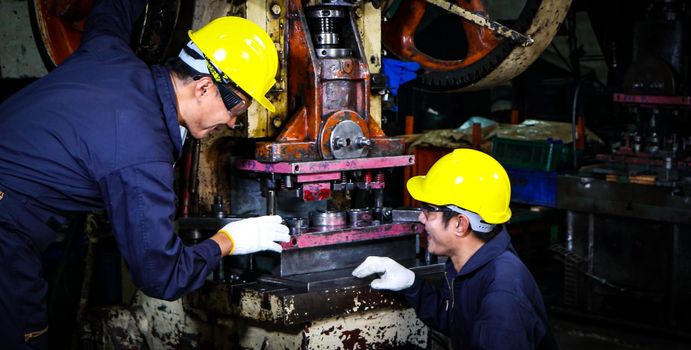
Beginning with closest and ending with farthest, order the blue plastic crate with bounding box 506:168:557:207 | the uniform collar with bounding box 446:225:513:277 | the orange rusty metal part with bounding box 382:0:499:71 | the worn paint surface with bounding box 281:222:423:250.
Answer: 1. the uniform collar with bounding box 446:225:513:277
2. the worn paint surface with bounding box 281:222:423:250
3. the orange rusty metal part with bounding box 382:0:499:71
4. the blue plastic crate with bounding box 506:168:557:207

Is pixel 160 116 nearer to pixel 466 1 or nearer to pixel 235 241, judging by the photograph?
pixel 235 241

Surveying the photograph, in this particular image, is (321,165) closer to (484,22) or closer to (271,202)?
(271,202)

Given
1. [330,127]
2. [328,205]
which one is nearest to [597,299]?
[328,205]

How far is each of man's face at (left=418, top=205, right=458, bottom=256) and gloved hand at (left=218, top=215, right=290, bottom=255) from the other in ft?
1.43

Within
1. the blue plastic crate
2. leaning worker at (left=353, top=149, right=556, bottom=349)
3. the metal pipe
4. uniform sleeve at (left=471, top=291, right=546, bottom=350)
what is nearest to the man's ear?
leaning worker at (left=353, top=149, right=556, bottom=349)

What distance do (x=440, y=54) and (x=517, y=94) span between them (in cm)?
94

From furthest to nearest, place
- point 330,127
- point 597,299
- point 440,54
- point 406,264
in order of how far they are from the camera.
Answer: point 440,54
point 597,299
point 406,264
point 330,127

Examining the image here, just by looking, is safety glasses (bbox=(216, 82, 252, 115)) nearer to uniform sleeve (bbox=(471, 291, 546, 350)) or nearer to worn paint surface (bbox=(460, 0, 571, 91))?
uniform sleeve (bbox=(471, 291, 546, 350))

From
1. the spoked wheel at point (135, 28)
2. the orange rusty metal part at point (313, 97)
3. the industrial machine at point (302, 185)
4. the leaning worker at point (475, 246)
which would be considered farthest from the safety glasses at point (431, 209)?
the spoked wheel at point (135, 28)

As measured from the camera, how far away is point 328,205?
3350mm

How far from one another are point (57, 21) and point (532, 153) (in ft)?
11.8

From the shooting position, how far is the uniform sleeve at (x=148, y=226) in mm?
2152

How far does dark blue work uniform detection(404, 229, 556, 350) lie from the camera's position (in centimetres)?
228

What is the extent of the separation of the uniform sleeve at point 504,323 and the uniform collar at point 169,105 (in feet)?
3.13
